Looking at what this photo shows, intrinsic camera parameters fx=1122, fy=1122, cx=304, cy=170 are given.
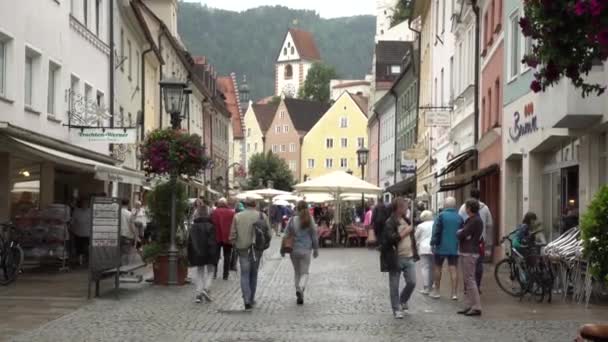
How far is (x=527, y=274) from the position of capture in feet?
60.5

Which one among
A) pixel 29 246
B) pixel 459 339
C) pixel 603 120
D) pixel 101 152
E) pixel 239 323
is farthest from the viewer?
pixel 101 152

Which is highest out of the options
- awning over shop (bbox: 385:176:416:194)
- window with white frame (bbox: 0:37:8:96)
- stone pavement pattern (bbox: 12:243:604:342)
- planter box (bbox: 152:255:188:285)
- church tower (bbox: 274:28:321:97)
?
church tower (bbox: 274:28:321:97)

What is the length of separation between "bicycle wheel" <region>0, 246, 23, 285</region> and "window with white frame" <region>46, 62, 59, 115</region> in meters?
8.28

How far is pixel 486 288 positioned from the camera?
21.0m

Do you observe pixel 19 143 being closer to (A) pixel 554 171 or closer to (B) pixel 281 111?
(A) pixel 554 171

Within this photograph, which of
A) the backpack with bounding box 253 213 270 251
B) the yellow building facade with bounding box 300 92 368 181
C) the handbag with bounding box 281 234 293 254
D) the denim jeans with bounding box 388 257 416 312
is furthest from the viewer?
the yellow building facade with bounding box 300 92 368 181

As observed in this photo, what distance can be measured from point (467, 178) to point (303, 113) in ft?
358

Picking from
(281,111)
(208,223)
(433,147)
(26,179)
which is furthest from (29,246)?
(281,111)

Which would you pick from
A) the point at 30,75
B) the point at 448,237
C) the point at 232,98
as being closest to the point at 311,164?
the point at 232,98

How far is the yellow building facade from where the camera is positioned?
409ft

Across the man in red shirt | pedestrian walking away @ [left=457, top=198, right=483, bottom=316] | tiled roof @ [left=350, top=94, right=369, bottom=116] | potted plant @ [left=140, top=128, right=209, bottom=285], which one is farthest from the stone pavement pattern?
tiled roof @ [left=350, top=94, right=369, bottom=116]

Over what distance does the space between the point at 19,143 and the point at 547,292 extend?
31.7ft

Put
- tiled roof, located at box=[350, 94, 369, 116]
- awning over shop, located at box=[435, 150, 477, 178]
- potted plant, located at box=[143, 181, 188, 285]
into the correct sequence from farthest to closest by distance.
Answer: tiled roof, located at box=[350, 94, 369, 116], awning over shop, located at box=[435, 150, 477, 178], potted plant, located at box=[143, 181, 188, 285]

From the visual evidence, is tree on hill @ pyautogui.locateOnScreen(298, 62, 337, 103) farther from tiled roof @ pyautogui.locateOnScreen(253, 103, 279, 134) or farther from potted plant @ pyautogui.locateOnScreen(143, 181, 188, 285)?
potted plant @ pyautogui.locateOnScreen(143, 181, 188, 285)
